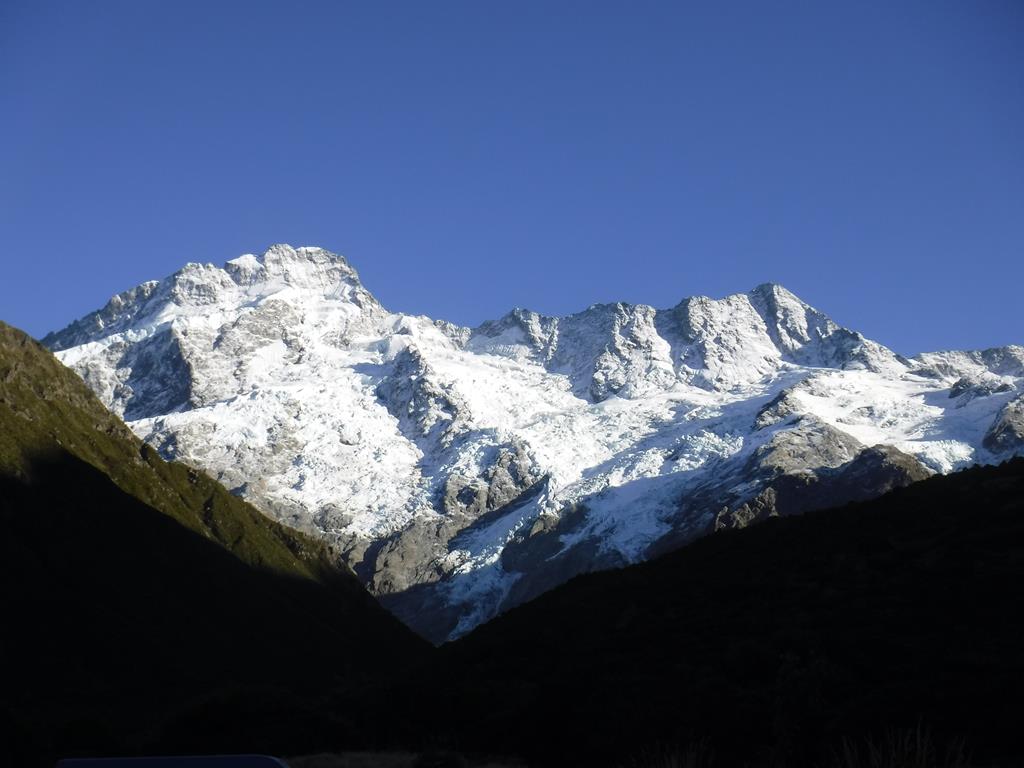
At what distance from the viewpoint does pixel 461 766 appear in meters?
29.6

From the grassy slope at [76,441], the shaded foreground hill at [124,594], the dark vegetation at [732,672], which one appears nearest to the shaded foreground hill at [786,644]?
the dark vegetation at [732,672]

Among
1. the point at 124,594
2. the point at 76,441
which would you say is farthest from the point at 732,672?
the point at 76,441

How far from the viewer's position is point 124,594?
133 meters

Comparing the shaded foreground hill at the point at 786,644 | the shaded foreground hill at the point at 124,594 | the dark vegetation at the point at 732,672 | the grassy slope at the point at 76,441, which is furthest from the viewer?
the grassy slope at the point at 76,441

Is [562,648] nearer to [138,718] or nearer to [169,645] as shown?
[138,718]

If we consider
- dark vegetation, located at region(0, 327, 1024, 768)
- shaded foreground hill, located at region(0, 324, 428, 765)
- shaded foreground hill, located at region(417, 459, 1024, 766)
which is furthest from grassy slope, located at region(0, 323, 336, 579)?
shaded foreground hill, located at region(417, 459, 1024, 766)

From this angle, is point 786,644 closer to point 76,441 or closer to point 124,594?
point 124,594

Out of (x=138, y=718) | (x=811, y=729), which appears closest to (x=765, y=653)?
(x=811, y=729)

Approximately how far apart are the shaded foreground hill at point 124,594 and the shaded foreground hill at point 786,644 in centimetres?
2595

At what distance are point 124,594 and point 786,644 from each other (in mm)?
113035

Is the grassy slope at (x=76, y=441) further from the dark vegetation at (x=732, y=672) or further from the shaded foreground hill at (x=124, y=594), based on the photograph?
the dark vegetation at (x=732, y=672)

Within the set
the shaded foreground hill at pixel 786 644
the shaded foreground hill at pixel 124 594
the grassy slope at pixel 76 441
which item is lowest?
the shaded foreground hill at pixel 786 644

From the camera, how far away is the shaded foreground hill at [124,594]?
10919 cm

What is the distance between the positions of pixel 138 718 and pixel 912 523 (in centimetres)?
7478
